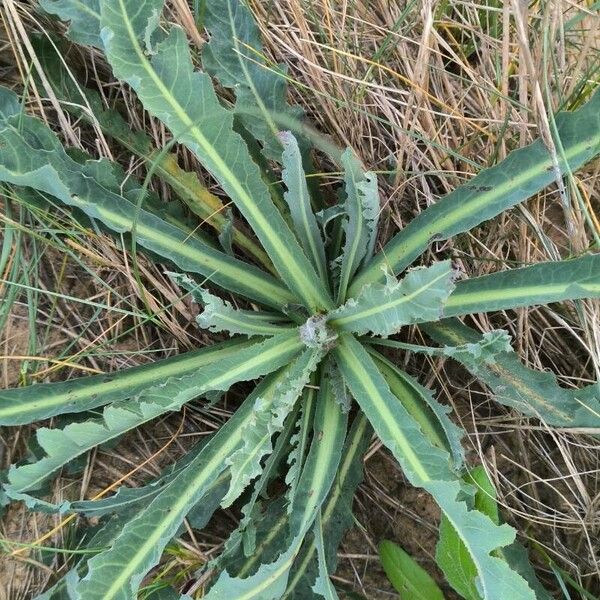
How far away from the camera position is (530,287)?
109 cm

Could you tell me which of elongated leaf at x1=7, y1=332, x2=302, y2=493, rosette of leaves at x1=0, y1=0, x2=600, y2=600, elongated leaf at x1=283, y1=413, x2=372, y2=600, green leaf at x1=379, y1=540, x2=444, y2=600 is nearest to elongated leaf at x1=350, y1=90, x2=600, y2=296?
rosette of leaves at x1=0, y1=0, x2=600, y2=600

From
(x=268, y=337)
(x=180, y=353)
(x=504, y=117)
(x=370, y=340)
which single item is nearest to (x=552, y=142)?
(x=504, y=117)

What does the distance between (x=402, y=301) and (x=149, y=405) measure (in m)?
0.42

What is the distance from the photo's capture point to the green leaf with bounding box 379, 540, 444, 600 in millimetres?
1204

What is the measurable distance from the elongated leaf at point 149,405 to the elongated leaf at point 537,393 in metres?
0.34

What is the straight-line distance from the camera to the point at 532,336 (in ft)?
4.46

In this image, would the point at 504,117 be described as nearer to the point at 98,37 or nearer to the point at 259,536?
the point at 98,37

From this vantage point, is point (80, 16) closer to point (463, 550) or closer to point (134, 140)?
point (134, 140)

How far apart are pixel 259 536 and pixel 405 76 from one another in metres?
0.94

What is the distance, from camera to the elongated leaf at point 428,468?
929 millimetres

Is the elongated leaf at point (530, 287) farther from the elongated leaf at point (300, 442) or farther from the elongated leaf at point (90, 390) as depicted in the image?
the elongated leaf at point (90, 390)

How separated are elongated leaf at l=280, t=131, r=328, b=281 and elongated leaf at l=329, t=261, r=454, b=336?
0.58 feet

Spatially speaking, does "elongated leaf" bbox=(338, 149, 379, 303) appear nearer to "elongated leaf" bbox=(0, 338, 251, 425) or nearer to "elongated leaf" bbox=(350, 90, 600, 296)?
"elongated leaf" bbox=(350, 90, 600, 296)

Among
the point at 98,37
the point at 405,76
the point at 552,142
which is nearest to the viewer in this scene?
the point at 552,142
